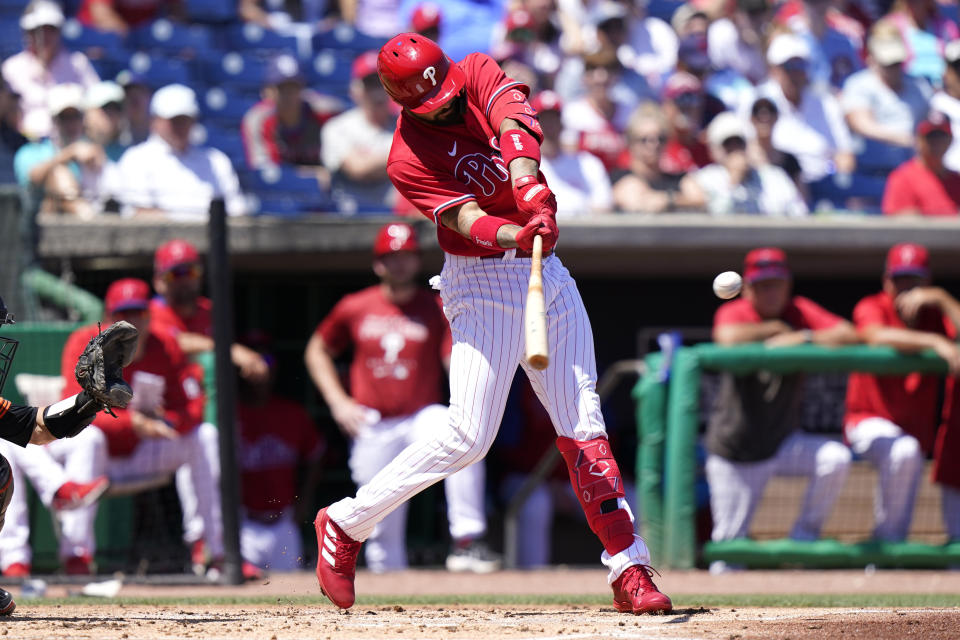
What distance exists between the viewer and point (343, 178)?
27.6ft

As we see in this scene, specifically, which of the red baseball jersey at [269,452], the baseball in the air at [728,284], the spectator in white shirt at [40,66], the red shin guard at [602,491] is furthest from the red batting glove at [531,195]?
the spectator in white shirt at [40,66]

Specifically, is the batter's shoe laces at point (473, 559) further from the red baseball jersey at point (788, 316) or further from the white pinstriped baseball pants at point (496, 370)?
the white pinstriped baseball pants at point (496, 370)

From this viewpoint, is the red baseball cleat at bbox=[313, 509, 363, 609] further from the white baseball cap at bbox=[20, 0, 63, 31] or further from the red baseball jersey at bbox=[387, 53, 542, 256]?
the white baseball cap at bbox=[20, 0, 63, 31]

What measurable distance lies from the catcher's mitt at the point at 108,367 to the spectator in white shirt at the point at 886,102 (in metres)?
6.66

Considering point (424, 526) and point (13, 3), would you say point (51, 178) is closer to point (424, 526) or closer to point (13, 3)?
point (13, 3)

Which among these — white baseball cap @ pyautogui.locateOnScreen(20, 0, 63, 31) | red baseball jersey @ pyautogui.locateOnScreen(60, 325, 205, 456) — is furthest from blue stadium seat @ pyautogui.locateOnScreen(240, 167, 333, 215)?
white baseball cap @ pyautogui.locateOnScreen(20, 0, 63, 31)

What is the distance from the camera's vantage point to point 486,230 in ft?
13.3

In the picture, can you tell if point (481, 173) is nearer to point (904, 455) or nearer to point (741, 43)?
point (904, 455)

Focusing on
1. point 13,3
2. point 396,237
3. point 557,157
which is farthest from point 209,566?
point 13,3

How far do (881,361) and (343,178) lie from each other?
10.8ft

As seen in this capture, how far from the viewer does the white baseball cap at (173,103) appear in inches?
322

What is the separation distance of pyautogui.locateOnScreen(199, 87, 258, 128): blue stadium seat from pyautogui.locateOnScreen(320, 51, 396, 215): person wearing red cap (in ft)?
2.64

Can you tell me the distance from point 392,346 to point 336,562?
312 cm

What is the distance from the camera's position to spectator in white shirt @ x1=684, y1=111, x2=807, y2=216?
28.0 feet
